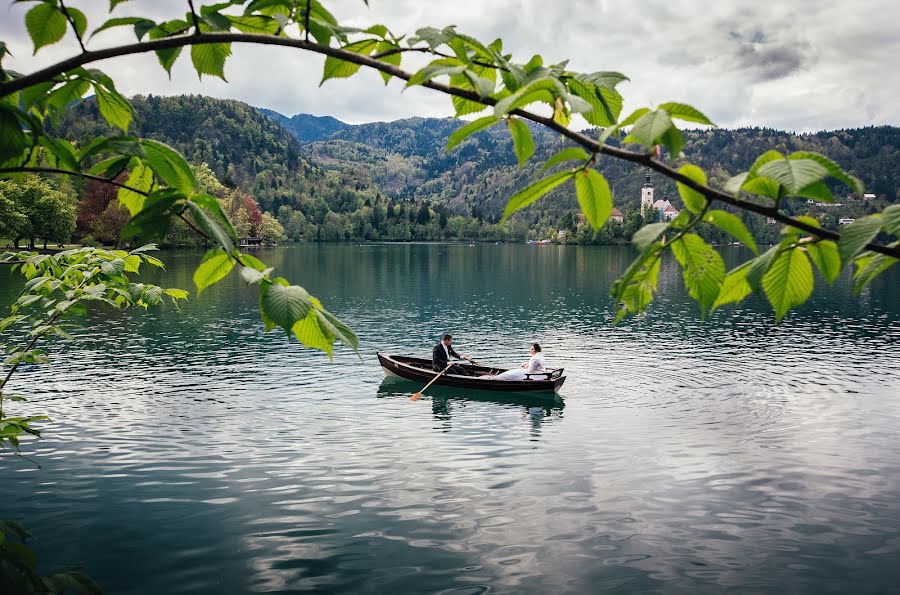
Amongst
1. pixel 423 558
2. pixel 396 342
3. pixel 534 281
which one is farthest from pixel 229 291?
pixel 423 558

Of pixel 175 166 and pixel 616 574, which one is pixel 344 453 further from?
pixel 175 166

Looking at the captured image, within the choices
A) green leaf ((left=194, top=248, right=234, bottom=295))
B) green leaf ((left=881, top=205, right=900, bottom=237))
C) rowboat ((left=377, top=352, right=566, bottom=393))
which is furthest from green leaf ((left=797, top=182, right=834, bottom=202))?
rowboat ((left=377, top=352, right=566, bottom=393))

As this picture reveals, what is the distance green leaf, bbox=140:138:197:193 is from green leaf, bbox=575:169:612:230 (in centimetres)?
114

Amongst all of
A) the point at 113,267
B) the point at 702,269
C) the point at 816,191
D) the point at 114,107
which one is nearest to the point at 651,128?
the point at 816,191

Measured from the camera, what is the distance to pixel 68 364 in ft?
113

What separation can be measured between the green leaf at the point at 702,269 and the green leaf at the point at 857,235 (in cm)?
33

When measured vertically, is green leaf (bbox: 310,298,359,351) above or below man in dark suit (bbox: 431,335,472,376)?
above

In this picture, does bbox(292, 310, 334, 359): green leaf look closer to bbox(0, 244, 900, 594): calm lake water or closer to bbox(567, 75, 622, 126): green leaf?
bbox(567, 75, 622, 126): green leaf

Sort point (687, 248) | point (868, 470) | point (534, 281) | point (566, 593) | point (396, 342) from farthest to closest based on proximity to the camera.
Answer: point (534, 281), point (396, 342), point (868, 470), point (566, 593), point (687, 248)

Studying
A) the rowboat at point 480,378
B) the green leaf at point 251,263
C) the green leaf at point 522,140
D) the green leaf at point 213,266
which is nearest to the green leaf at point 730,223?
the green leaf at point 522,140

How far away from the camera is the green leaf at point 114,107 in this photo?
239cm

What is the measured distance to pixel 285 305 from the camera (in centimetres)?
162

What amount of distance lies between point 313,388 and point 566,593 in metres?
20.3

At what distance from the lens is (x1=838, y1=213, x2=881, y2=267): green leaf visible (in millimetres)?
1206
